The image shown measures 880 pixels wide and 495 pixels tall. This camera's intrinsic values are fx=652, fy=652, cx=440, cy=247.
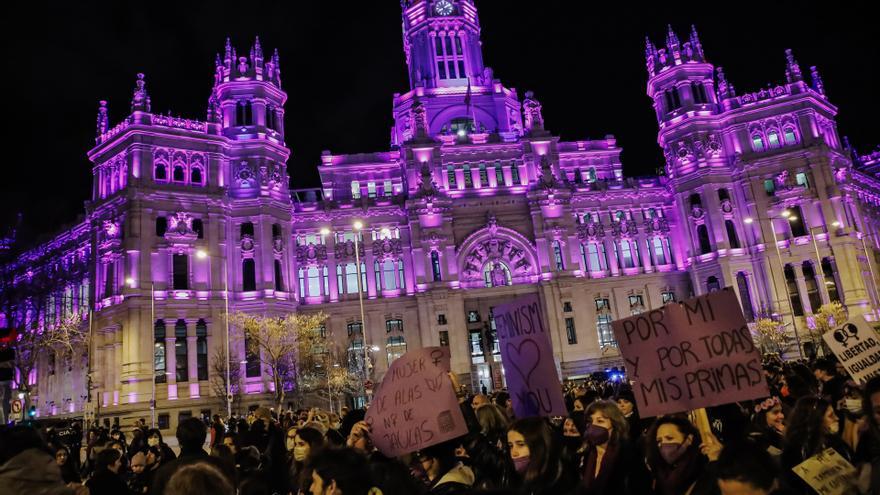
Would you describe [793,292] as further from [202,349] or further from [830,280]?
[202,349]

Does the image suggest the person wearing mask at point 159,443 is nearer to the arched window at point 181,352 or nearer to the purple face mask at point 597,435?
the purple face mask at point 597,435

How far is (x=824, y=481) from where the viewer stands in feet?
19.1

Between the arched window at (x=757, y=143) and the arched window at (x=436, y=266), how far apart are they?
1254 inches

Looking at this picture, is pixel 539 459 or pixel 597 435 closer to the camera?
pixel 539 459

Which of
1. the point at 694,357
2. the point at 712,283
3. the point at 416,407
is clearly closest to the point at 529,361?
the point at 416,407

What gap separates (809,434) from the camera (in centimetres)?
727

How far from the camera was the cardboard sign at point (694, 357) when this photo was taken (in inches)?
303

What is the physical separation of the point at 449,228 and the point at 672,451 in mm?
55810

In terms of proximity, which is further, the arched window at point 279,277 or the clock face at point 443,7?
the clock face at point 443,7

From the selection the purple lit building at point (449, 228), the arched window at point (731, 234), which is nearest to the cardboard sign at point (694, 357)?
the purple lit building at point (449, 228)

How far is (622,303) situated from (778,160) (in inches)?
770

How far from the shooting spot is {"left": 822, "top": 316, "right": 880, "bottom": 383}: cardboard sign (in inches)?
377

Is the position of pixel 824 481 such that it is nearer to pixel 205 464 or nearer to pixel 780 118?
pixel 205 464

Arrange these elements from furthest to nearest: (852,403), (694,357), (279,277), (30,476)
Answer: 1. (279,277)
2. (852,403)
3. (694,357)
4. (30,476)
